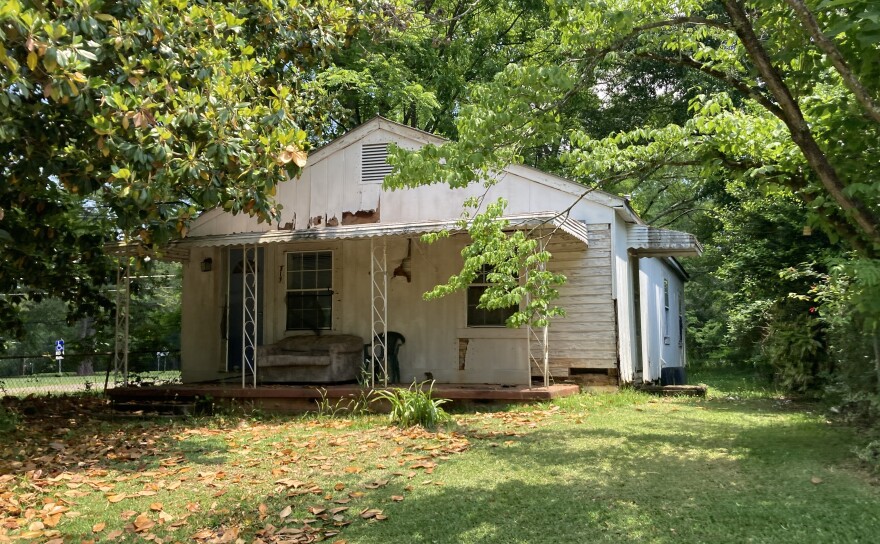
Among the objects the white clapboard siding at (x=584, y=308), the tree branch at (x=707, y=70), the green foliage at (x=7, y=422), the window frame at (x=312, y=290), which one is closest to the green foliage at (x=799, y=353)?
the white clapboard siding at (x=584, y=308)

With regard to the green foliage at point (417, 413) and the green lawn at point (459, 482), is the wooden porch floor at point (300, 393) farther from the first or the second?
the green foliage at point (417, 413)

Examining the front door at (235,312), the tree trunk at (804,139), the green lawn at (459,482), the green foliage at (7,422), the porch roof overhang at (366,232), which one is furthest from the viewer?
the front door at (235,312)

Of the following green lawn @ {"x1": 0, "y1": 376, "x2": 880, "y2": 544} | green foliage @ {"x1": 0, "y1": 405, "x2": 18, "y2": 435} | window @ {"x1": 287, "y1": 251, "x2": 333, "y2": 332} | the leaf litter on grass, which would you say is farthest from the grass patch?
green foliage @ {"x1": 0, "y1": 405, "x2": 18, "y2": 435}

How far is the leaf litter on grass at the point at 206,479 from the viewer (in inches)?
204

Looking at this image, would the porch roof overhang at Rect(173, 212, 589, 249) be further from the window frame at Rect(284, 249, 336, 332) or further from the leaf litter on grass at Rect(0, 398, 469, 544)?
the leaf litter on grass at Rect(0, 398, 469, 544)

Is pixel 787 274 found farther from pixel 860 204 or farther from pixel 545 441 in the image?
pixel 860 204

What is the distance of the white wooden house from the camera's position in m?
11.9

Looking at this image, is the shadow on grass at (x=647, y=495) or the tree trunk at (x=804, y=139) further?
the shadow on grass at (x=647, y=495)

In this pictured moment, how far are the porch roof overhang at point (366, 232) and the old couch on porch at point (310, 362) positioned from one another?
6.10 feet

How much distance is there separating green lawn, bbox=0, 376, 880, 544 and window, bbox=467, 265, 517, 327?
9.99 feet

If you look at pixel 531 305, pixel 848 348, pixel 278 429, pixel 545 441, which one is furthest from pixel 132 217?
pixel 848 348

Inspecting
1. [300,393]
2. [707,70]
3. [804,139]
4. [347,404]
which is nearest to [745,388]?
[347,404]

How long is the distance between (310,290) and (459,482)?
25.9 ft

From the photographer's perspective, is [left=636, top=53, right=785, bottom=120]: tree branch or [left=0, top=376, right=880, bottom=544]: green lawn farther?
[left=636, top=53, right=785, bottom=120]: tree branch
